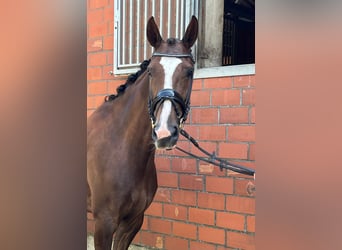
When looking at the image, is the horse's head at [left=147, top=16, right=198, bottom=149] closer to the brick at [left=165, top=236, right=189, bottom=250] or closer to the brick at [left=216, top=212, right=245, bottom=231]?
the brick at [left=216, top=212, right=245, bottom=231]

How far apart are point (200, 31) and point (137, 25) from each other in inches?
27.2

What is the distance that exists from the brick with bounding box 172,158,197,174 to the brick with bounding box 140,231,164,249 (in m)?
0.61

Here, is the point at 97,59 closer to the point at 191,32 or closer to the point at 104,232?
the point at 191,32

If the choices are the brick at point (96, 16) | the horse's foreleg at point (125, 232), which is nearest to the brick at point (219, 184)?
the horse's foreleg at point (125, 232)

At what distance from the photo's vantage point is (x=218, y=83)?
113 inches

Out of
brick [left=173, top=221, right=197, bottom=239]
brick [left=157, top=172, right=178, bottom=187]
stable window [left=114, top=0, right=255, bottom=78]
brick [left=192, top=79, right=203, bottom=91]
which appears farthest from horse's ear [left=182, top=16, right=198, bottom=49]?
brick [left=173, top=221, right=197, bottom=239]

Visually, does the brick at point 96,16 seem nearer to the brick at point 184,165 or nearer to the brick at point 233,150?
the brick at point 184,165

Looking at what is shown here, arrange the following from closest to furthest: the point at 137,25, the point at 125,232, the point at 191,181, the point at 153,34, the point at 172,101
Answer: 1. the point at 172,101
2. the point at 153,34
3. the point at 125,232
4. the point at 191,181
5. the point at 137,25

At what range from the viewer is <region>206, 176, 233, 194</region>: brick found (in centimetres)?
283

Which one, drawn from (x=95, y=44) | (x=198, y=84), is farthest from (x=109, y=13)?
(x=198, y=84)

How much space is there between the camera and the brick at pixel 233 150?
108 inches
